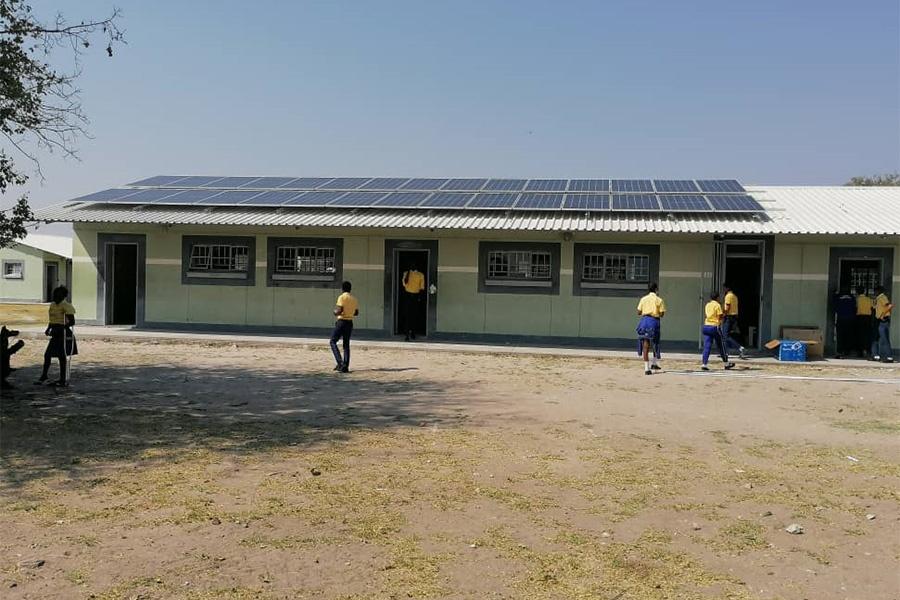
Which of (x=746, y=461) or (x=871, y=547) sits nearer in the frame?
(x=871, y=547)

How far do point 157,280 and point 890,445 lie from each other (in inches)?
672

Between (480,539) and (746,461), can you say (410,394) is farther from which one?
(480,539)

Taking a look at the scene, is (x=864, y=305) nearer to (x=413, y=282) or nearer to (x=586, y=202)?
(x=586, y=202)

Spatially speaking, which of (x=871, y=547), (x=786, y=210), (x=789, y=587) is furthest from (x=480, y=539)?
(x=786, y=210)

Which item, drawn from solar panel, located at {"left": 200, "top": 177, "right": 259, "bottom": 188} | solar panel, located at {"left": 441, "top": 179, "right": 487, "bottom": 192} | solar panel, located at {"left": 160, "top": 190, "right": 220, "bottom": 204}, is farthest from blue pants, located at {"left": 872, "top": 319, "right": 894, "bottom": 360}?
solar panel, located at {"left": 200, "top": 177, "right": 259, "bottom": 188}

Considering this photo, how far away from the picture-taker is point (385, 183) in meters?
22.4

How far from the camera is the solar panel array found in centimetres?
1845

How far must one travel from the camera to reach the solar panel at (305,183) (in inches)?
862

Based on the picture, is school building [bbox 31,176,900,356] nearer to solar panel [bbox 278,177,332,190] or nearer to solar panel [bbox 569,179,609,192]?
solar panel [bbox 569,179,609,192]

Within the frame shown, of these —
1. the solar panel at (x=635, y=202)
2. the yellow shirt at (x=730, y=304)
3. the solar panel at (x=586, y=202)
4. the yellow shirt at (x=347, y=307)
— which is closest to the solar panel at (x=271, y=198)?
the yellow shirt at (x=347, y=307)

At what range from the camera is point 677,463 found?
23.6 ft

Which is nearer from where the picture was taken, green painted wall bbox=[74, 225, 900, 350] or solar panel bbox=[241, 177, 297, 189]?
green painted wall bbox=[74, 225, 900, 350]

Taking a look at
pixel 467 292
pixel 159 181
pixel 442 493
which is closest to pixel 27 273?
pixel 159 181

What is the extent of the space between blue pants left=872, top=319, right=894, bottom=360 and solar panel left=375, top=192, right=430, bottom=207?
1100 cm
